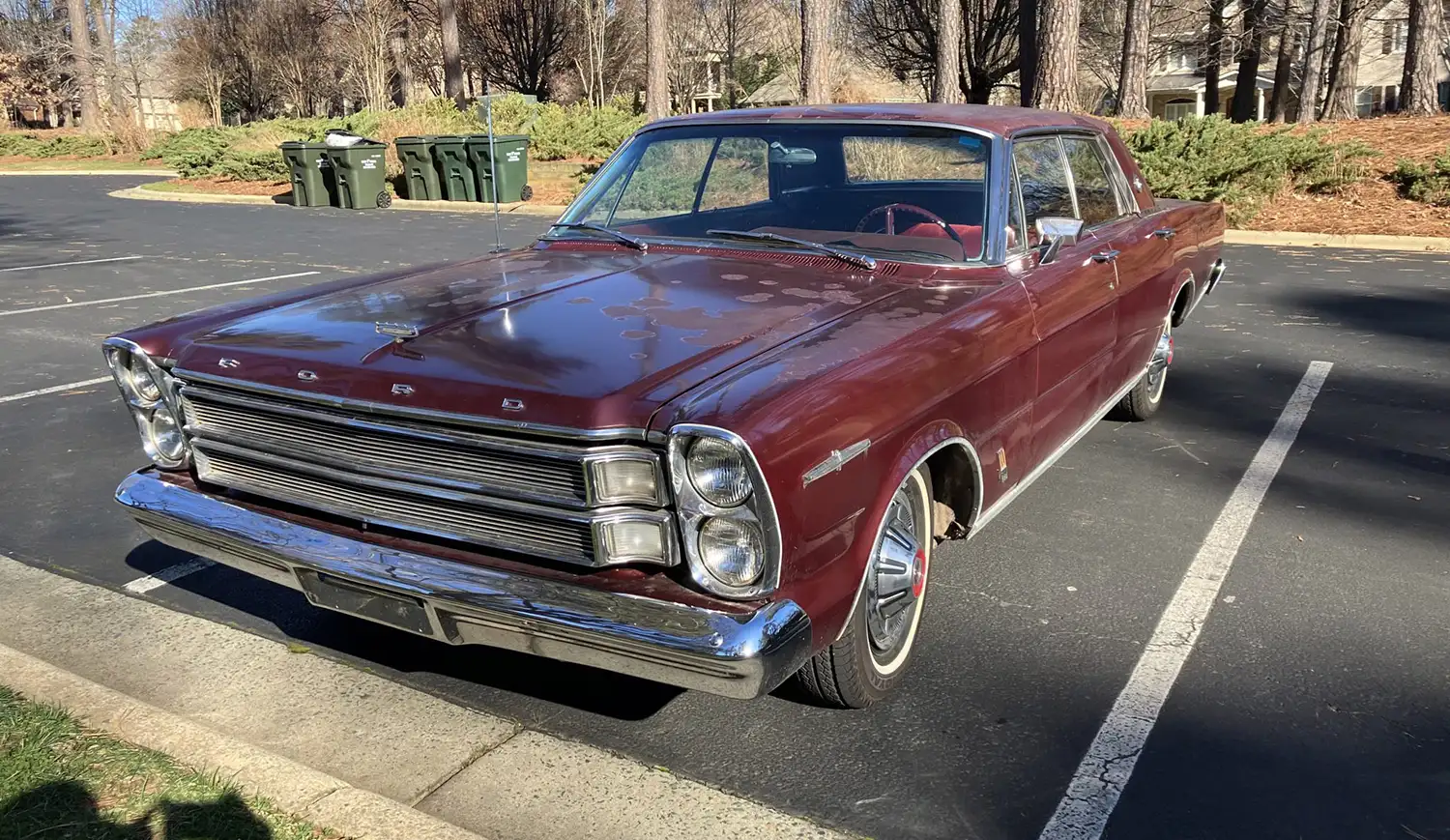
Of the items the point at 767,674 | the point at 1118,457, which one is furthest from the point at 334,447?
the point at 1118,457

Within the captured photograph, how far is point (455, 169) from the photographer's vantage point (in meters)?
21.1

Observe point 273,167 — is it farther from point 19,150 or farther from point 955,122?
point 955,122

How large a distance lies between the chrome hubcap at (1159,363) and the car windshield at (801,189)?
1914 mm

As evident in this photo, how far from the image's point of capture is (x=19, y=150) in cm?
4141

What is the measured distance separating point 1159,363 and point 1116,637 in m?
2.60

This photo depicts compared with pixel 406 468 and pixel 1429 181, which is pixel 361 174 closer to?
pixel 1429 181

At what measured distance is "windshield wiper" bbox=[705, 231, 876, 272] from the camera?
4.02 m

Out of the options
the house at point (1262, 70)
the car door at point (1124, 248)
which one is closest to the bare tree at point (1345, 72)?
the house at point (1262, 70)

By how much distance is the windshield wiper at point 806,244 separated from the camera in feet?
13.2

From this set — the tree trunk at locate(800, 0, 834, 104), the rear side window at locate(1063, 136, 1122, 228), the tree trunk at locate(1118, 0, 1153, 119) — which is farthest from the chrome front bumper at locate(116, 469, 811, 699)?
the tree trunk at locate(1118, 0, 1153, 119)

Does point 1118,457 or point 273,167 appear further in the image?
point 273,167

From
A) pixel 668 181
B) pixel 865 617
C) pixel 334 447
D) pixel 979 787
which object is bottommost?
pixel 979 787

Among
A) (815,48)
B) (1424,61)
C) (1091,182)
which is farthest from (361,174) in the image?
(1091,182)

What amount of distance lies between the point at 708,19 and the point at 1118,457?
46449mm
